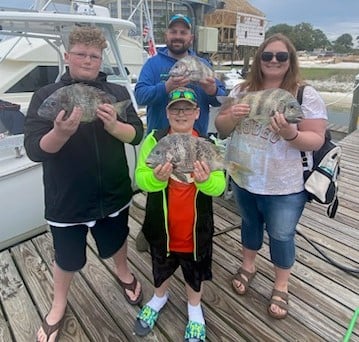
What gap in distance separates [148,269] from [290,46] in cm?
205

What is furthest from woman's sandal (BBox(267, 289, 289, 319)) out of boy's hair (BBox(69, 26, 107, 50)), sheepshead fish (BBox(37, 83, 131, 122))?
boy's hair (BBox(69, 26, 107, 50))

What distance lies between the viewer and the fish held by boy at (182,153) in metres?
1.64

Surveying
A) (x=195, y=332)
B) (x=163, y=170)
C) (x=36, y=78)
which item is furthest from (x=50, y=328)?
(x=36, y=78)

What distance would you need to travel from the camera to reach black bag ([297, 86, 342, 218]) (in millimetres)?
1958

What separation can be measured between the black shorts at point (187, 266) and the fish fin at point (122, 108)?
2.73 ft

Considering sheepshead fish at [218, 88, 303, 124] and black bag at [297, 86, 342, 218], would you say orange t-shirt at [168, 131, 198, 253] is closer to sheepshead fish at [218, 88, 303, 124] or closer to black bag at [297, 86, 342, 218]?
sheepshead fish at [218, 88, 303, 124]

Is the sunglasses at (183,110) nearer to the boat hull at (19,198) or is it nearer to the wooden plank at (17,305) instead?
the wooden plank at (17,305)

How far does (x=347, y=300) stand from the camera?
2463mm

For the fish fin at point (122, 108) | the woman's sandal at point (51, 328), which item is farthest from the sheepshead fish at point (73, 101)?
the woman's sandal at point (51, 328)

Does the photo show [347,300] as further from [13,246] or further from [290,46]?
[13,246]

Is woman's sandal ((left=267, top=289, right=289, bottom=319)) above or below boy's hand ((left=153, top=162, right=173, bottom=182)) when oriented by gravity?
below

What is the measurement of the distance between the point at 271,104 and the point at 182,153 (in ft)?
1.88

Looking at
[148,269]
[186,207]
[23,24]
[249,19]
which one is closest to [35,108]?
[186,207]

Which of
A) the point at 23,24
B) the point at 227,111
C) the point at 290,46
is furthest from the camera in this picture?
the point at 23,24
